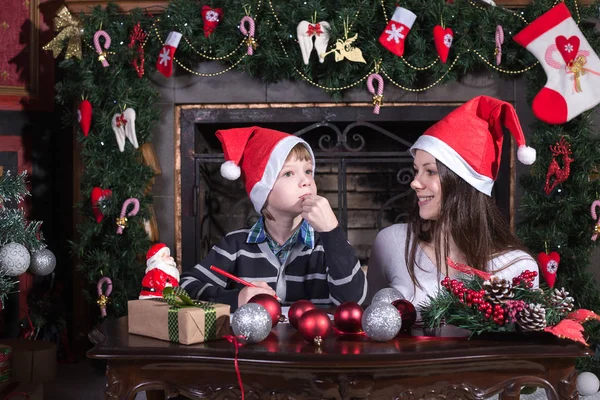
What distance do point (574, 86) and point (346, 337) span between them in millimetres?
2479

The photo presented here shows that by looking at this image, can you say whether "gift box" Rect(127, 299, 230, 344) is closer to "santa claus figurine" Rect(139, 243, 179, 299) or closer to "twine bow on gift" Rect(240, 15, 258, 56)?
"santa claus figurine" Rect(139, 243, 179, 299)

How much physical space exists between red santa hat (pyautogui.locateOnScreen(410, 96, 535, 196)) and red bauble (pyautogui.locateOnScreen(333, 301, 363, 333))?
2.26 feet

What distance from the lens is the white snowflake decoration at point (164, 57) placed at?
144 inches

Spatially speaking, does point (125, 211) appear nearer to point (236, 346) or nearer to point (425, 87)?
point (425, 87)

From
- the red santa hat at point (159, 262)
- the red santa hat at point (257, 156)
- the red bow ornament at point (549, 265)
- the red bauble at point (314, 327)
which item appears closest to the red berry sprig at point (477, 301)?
the red bauble at point (314, 327)

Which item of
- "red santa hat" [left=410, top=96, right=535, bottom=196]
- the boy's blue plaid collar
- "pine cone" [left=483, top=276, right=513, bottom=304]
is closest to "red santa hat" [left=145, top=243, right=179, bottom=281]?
the boy's blue plaid collar

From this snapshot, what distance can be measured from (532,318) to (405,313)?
280 millimetres

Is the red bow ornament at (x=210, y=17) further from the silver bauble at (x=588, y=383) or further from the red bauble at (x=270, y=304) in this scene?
the silver bauble at (x=588, y=383)

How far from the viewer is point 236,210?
14.1 ft

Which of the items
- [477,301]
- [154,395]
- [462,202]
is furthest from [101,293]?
[477,301]

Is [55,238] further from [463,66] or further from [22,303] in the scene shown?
[463,66]

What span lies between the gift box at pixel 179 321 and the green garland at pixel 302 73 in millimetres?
2113

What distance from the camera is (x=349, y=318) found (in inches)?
61.2

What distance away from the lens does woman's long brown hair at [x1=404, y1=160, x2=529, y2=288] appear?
206cm
